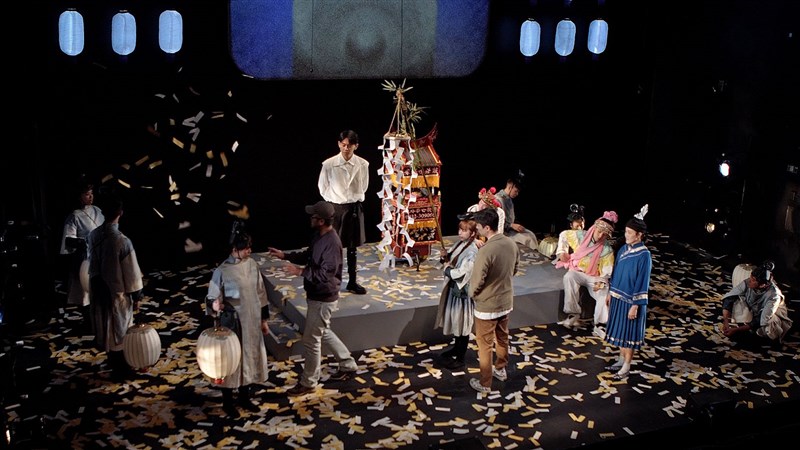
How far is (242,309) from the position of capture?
7.06m

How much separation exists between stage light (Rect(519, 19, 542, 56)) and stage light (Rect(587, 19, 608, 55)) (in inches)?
32.5

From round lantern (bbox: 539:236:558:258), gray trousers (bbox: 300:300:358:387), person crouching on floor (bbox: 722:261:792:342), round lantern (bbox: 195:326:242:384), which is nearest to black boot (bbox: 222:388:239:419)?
round lantern (bbox: 195:326:242:384)

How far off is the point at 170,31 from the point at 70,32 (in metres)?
1.07

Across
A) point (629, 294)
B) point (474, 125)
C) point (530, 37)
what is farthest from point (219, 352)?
point (530, 37)

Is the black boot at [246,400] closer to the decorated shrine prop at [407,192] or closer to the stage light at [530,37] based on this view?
the decorated shrine prop at [407,192]

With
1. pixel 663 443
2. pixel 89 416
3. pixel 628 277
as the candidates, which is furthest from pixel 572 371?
pixel 663 443

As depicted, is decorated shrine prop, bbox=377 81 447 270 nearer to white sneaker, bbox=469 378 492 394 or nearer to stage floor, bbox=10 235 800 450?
stage floor, bbox=10 235 800 450

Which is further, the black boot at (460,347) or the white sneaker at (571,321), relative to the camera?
the white sneaker at (571,321)

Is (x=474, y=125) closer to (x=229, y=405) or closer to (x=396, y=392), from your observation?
(x=396, y=392)

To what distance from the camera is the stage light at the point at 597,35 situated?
11.7 metres

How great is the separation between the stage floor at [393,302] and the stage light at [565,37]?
2941mm

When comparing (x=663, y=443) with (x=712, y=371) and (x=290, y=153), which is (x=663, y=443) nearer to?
(x=712, y=371)

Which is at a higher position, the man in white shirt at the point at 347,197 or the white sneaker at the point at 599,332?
the man in white shirt at the point at 347,197

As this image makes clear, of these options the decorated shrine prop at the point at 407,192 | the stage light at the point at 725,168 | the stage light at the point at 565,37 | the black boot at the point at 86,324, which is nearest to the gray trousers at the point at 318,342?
the decorated shrine prop at the point at 407,192
